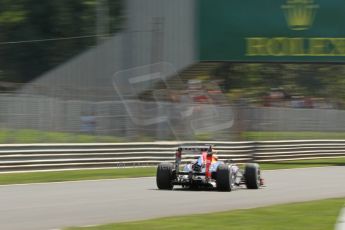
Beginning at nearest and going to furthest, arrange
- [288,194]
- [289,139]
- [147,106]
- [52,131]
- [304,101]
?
[288,194] → [52,131] → [147,106] → [289,139] → [304,101]

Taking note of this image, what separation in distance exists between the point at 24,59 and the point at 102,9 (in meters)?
3.71

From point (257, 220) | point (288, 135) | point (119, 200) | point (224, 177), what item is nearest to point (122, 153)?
point (224, 177)

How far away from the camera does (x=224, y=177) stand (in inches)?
571

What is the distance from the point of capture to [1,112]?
19531mm

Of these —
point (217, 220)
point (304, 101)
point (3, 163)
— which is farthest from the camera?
point (304, 101)

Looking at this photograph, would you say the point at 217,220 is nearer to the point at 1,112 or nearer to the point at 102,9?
the point at 1,112

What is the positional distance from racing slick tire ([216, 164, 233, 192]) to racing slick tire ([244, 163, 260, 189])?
2.46 feet

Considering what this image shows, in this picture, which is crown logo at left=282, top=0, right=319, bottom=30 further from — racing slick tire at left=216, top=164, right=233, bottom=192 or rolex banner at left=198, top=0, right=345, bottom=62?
racing slick tire at left=216, top=164, right=233, bottom=192

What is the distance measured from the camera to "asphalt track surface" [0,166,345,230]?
33.2 feet

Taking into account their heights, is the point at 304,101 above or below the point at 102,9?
below

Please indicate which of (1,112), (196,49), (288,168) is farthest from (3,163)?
(196,49)

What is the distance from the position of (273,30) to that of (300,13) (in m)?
1.13

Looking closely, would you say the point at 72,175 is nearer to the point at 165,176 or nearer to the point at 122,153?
the point at 122,153

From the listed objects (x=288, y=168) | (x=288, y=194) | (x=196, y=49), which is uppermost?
(x=196, y=49)
